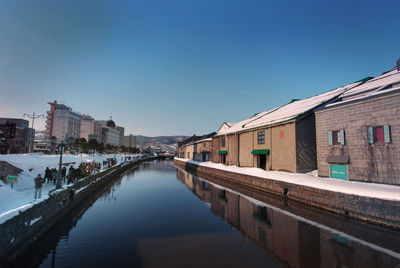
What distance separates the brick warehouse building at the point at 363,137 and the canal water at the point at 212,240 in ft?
18.7

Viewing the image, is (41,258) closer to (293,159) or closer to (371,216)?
(371,216)

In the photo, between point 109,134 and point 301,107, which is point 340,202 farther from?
point 109,134

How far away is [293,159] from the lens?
23.6 metres

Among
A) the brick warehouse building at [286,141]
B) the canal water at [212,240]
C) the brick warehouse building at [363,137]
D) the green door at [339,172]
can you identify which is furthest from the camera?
the brick warehouse building at [286,141]

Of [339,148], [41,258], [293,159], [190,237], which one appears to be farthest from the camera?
[293,159]

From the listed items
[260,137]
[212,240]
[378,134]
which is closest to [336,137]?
[378,134]

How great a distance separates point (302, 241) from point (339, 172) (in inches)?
436

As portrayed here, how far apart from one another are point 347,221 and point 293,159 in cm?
1075

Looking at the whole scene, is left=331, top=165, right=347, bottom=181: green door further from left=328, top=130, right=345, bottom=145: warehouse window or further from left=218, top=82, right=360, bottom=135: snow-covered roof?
left=218, top=82, right=360, bottom=135: snow-covered roof

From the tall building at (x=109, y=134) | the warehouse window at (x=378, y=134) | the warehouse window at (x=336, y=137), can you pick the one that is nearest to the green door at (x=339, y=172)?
the warehouse window at (x=336, y=137)

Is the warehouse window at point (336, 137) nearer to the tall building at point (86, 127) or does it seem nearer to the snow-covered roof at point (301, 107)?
the snow-covered roof at point (301, 107)

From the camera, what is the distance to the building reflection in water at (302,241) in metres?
8.80

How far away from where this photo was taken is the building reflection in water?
8805mm

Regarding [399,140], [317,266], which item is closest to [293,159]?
[399,140]
